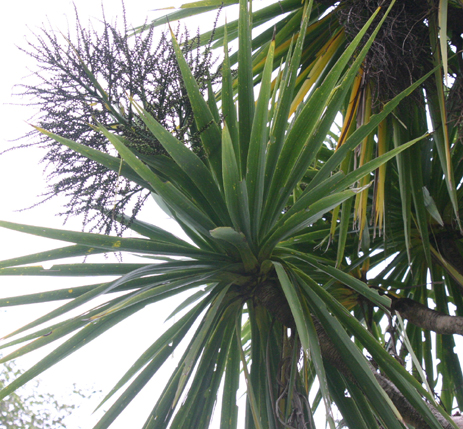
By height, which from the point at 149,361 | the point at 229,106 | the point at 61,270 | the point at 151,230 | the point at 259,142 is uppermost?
the point at 229,106

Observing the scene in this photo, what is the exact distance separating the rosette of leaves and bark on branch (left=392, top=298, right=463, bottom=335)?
7.4 inches

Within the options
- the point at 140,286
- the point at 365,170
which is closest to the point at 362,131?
the point at 365,170

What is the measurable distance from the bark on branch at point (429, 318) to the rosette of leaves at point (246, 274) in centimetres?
19

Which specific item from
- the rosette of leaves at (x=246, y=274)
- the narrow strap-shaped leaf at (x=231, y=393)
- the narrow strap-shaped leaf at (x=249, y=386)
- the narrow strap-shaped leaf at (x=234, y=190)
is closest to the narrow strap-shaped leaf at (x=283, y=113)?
the rosette of leaves at (x=246, y=274)

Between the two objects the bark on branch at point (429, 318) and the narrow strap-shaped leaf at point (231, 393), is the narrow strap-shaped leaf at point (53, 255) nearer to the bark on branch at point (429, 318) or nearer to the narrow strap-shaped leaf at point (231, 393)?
the narrow strap-shaped leaf at point (231, 393)

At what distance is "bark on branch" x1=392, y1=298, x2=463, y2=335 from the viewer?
1.15 m

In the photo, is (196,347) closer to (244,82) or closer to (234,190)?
(234,190)

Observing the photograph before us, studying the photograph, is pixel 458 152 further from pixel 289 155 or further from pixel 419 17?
pixel 289 155

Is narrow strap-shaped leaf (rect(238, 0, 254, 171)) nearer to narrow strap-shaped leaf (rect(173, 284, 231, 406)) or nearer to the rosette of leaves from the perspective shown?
the rosette of leaves

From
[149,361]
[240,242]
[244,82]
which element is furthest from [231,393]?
[244,82]

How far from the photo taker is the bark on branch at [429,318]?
115 cm

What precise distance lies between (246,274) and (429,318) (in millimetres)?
532

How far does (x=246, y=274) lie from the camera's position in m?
1.21

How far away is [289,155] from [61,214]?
59 cm
